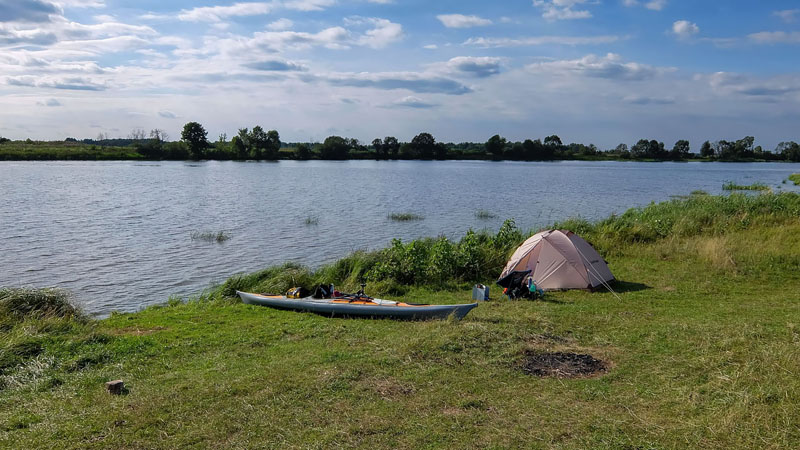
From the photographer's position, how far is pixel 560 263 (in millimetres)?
15273

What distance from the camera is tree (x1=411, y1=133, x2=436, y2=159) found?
6206 inches

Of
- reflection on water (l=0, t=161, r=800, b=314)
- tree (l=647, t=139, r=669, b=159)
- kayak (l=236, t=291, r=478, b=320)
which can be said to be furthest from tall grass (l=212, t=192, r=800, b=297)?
tree (l=647, t=139, r=669, b=159)

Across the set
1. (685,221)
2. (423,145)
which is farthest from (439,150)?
(685,221)

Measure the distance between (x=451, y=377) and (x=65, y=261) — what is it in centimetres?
1999

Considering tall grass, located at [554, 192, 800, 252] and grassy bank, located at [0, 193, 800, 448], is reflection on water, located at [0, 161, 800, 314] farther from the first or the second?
tall grass, located at [554, 192, 800, 252]

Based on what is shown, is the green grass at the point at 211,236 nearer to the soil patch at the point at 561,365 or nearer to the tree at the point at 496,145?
the soil patch at the point at 561,365

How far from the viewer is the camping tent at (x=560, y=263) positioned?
1489 centimetres

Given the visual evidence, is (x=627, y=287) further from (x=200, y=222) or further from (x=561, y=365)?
(x=200, y=222)

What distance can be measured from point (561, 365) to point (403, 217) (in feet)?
89.6

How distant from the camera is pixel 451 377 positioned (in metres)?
7.79

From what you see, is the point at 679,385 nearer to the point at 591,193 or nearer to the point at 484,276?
the point at 484,276

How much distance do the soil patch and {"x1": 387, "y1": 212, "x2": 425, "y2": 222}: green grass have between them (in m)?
26.5

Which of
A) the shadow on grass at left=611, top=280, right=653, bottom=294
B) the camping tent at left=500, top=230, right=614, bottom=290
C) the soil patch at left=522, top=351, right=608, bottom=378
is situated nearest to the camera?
the soil patch at left=522, top=351, right=608, bottom=378

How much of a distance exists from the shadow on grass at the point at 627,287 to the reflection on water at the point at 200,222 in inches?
474
